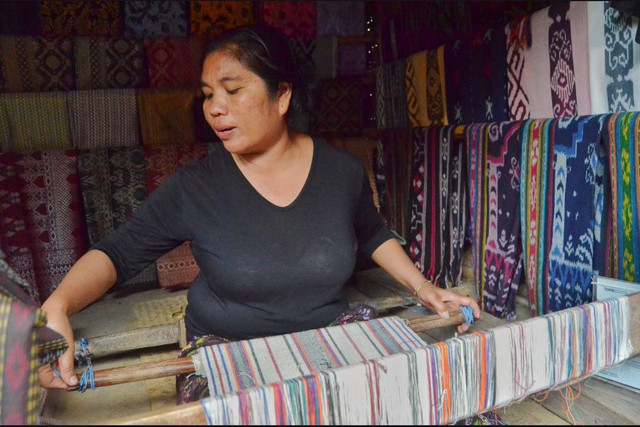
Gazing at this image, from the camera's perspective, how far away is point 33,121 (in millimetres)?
3270

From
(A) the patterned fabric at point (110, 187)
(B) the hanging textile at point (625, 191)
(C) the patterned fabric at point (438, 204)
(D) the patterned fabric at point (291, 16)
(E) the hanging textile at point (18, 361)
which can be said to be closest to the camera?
(E) the hanging textile at point (18, 361)

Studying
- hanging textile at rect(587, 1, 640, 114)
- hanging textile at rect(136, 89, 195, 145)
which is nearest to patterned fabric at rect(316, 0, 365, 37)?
hanging textile at rect(136, 89, 195, 145)

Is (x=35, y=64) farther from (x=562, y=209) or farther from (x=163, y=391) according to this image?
(x=562, y=209)

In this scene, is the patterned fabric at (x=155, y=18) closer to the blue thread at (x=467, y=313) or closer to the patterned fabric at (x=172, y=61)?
the patterned fabric at (x=172, y=61)

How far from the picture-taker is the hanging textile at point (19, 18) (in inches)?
129

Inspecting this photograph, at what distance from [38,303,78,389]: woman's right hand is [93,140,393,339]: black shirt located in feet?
1.07

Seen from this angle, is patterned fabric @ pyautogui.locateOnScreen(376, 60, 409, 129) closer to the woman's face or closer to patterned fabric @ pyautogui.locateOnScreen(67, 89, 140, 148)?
patterned fabric @ pyautogui.locateOnScreen(67, 89, 140, 148)

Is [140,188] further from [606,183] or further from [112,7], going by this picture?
[606,183]

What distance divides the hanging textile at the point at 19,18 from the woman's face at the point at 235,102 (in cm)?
237

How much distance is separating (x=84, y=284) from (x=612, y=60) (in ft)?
6.03

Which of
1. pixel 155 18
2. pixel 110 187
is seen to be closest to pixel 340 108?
pixel 155 18

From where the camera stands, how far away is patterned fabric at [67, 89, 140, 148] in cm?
337

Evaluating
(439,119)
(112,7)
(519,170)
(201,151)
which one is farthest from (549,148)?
(112,7)

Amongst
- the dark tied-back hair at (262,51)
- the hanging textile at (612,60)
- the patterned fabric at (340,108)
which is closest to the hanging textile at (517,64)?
the hanging textile at (612,60)
